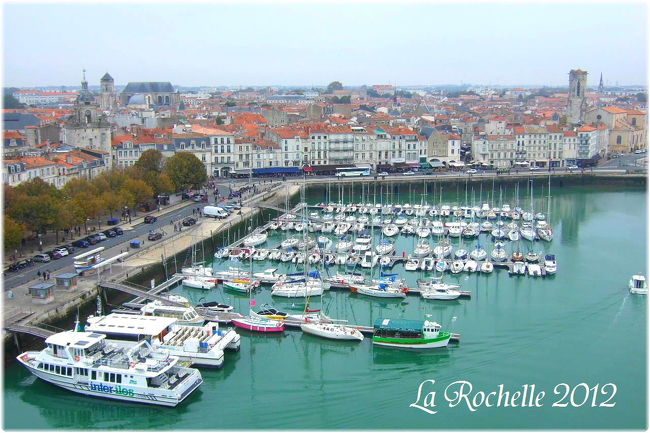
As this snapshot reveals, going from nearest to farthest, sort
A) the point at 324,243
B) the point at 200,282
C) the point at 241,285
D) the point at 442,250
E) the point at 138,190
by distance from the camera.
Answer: the point at 241,285, the point at 200,282, the point at 442,250, the point at 324,243, the point at 138,190

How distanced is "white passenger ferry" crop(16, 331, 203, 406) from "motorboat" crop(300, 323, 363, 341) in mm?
3113

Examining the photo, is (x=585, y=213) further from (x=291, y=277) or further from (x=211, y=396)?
(x=211, y=396)

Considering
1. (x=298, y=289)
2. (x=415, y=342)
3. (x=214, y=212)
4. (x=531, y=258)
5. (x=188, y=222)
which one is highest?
(x=214, y=212)

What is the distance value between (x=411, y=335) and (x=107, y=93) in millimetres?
55884

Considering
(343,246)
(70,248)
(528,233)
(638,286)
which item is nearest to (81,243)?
(70,248)

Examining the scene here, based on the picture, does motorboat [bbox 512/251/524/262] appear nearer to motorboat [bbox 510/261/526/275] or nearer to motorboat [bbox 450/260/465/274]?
motorboat [bbox 510/261/526/275]

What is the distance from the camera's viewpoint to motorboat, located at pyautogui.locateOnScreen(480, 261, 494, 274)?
20497 millimetres

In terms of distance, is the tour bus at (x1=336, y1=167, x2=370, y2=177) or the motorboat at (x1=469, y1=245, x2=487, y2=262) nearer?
the motorboat at (x1=469, y1=245, x2=487, y2=262)

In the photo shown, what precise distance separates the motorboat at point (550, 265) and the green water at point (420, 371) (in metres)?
0.40

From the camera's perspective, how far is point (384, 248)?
74.0ft

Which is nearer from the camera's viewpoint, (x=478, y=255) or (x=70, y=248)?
(x=70, y=248)

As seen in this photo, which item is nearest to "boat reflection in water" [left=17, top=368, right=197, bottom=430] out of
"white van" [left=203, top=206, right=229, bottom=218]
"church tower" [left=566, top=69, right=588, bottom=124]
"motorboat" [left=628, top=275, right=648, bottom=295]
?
"motorboat" [left=628, top=275, right=648, bottom=295]

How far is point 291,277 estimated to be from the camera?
19344 mm

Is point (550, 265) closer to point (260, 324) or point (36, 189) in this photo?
point (260, 324)
